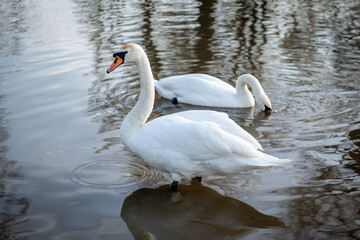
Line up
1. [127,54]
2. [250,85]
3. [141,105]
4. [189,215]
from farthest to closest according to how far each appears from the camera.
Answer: [250,85] < [141,105] < [127,54] < [189,215]

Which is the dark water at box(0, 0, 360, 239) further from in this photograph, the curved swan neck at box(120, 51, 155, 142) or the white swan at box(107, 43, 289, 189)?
the curved swan neck at box(120, 51, 155, 142)

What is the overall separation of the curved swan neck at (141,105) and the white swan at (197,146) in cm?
14

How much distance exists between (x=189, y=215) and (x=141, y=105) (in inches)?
54.0

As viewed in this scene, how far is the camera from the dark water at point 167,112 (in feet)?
13.7

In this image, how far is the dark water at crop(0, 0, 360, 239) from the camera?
417 cm

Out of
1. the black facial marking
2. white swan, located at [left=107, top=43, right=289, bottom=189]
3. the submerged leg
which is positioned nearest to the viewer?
white swan, located at [left=107, top=43, right=289, bottom=189]

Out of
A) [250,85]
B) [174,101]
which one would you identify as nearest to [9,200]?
[174,101]

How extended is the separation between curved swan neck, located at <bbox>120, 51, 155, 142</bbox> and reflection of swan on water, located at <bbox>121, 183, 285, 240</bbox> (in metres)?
0.66

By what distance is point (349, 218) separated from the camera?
160 inches

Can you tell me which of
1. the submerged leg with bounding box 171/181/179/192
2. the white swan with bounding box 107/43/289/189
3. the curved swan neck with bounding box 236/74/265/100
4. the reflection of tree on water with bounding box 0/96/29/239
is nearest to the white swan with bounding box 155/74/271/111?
the curved swan neck with bounding box 236/74/265/100

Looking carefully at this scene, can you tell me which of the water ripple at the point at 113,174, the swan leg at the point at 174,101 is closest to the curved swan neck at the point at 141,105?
the water ripple at the point at 113,174

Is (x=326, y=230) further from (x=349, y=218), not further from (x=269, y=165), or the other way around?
(x=269, y=165)

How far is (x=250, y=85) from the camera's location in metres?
7.37

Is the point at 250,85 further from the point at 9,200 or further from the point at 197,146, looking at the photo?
the point at 9,200
